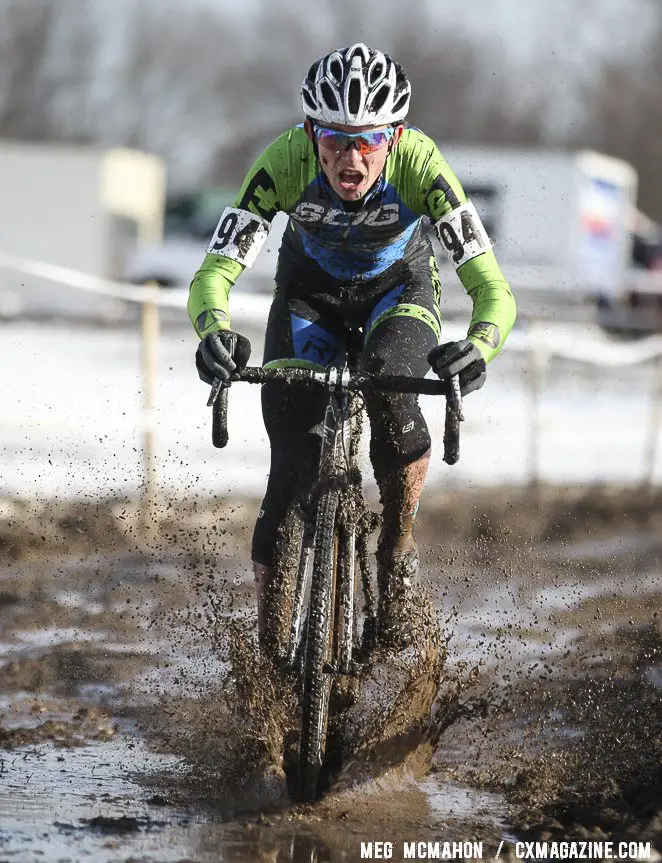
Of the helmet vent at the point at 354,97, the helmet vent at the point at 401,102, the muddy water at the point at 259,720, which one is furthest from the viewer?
the helmet vent at the point at 401,102

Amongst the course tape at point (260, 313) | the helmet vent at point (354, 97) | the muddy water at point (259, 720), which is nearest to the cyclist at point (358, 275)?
the helmet vent at point (354, 97)

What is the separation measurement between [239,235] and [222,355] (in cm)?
67

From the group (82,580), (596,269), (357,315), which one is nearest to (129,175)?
(596,269)

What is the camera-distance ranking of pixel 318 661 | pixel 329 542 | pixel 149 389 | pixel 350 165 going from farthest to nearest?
1. pixel 149 389
2. pixel 350 165
3. pixel 329 542
4. pixel 318 661

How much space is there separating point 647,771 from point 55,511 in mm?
5247

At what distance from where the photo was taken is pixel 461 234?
4676 millimetres

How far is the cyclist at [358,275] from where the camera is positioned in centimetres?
450

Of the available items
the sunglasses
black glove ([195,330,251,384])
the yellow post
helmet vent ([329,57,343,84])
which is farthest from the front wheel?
the yellow post

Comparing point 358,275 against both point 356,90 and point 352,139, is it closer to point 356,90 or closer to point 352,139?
point 352,139

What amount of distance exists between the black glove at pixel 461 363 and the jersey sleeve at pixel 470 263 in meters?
0.29

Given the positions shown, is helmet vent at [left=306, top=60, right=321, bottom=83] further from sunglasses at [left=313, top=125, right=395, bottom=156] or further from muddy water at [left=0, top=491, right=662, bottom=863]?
muddy water at [left=0, top=491, right=662, bottom=863]

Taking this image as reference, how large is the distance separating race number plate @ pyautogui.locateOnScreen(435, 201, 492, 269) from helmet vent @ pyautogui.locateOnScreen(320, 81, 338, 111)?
564 mm

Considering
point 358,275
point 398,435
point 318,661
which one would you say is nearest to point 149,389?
point 358,275

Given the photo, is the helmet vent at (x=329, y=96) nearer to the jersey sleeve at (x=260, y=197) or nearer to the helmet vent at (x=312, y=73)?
the helmet vent at (x=312, y=73)
